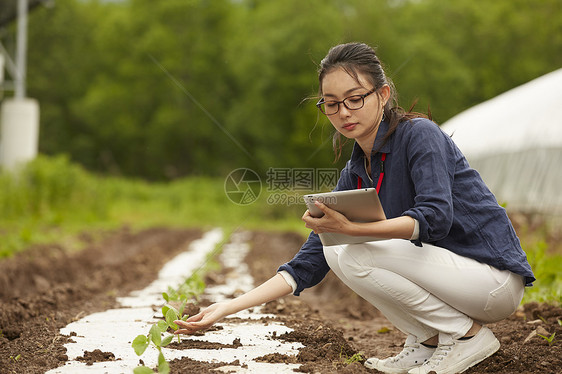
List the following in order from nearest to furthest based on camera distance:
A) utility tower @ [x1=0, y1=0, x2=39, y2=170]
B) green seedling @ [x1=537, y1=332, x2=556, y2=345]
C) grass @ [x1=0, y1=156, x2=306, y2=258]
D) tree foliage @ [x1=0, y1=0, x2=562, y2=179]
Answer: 1. green seedling @ [x1=537, y1=332, x2=556, y2=345]
2. tree foliage @ [x1=0, y1=0, x2=562, y2=179]
3. grass @ [x1=0, y1=156, x2=306, y2=258]
4. utility tower @ [x1=0, y1=0, x2=39, y2=170]

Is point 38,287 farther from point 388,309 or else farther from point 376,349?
point 388,309

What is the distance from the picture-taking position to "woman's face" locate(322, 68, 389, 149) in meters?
2.01

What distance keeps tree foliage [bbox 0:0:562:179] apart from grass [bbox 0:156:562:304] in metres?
0.74

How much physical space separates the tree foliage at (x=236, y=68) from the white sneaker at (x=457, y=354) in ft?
3.06

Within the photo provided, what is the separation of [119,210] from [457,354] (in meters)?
12.8

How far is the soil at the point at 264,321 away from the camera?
6.93ft

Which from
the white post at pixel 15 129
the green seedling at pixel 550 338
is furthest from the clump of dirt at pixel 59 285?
the white post at pixel 15 129

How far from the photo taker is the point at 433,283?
1.99 metres

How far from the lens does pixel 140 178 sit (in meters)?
17.0

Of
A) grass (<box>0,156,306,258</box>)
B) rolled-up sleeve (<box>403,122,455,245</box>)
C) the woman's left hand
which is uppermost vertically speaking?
rolled-up sleeve (<box>403,122,455,245</box>)

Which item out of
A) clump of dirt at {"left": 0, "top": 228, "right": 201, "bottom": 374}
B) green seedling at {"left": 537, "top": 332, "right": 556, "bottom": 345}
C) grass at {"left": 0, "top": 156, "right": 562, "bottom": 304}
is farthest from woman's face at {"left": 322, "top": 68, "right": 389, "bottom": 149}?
grass at {"left": 0, "top": 156, "right": 562, "bottom": 304}

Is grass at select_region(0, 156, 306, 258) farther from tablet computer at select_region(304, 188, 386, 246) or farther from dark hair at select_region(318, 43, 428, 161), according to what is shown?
tablet computer at select_region(304, 188, 386, 246)

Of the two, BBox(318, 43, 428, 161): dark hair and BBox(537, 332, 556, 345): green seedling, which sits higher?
BBox(318, 43, 428, 161): dark hair

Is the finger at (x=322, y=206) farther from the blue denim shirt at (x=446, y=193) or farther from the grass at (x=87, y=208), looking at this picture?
the grass at (x=87, y=208)
